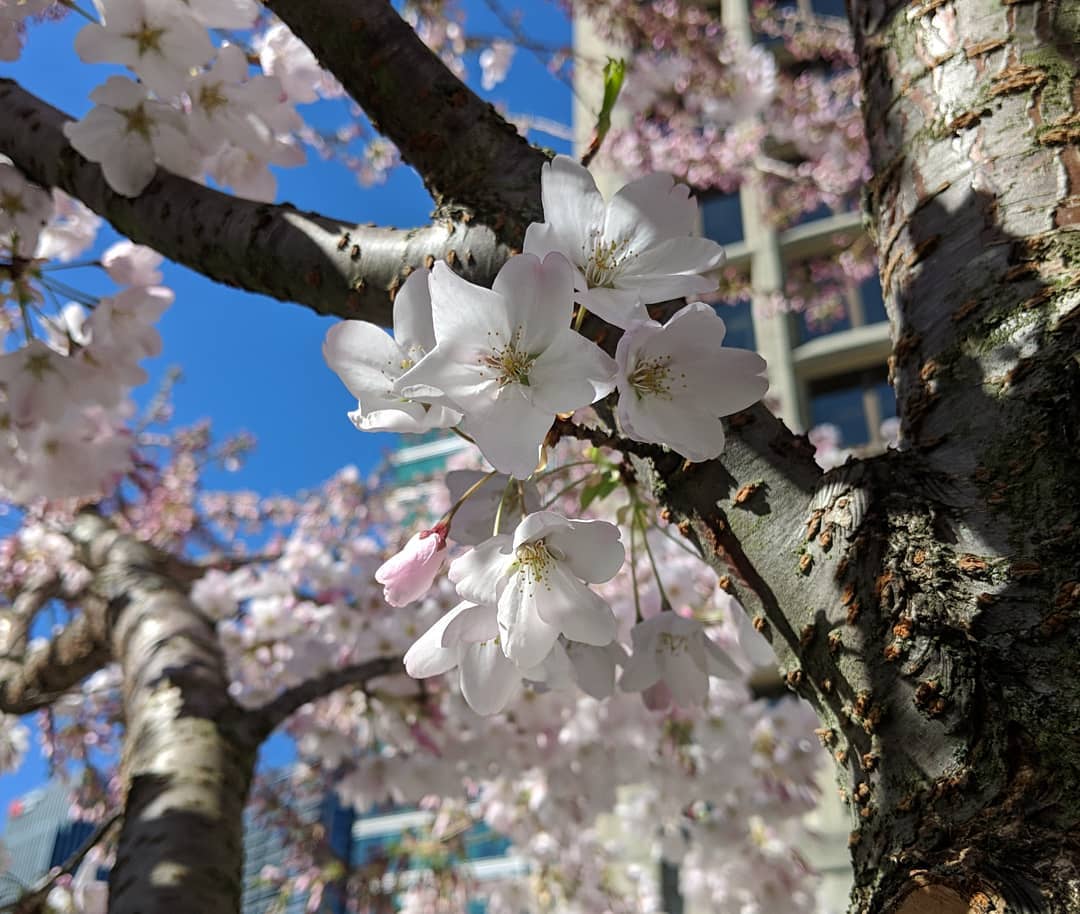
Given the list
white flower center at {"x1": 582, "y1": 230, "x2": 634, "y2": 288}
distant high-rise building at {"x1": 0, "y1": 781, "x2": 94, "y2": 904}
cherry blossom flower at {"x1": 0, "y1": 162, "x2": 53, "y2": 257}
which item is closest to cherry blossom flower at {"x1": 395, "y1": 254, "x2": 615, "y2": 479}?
white flower center at {"x1": 582, "y1": 230, "x2": 634, "y2": 288}

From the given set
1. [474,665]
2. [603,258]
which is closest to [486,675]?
[474,665]

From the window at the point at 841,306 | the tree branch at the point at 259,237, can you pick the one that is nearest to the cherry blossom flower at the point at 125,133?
the tree branch at the point at 259,237

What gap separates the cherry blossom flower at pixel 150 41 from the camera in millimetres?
1234

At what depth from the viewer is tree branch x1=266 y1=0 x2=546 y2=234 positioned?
0.97 m

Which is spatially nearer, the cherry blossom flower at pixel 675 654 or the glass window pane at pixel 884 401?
the cherry blossom flower at pixel 675 654

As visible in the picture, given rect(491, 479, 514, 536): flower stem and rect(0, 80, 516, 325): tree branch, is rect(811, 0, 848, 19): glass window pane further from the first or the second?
rect(491, 479, 514, 536): flower stem

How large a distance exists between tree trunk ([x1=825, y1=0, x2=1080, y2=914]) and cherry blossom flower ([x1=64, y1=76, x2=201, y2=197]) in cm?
104

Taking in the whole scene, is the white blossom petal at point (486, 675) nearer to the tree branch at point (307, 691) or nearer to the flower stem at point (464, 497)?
the flower stem at point (464, 497)

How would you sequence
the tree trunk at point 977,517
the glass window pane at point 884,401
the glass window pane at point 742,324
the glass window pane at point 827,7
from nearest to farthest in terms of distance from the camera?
the tree trunk at point 977,517
the glass window pane at point 884,401
the glass window pane at point 742,324
the glass window pane at point 827,7

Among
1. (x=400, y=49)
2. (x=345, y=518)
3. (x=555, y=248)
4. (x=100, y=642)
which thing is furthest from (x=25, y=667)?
(x=345, y=518)

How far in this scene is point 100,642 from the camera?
8.90 feet

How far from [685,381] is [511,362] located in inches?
6.3

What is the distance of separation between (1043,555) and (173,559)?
327cm

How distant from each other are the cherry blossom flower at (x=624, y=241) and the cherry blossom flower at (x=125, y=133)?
76cm
